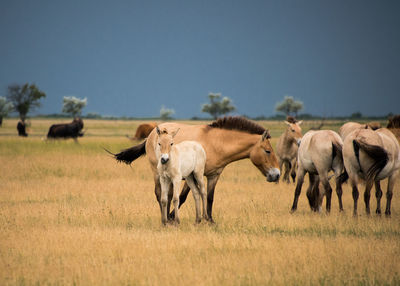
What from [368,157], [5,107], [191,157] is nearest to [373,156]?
[368,157]

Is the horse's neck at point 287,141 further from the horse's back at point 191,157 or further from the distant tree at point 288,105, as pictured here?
the distant tree at point 288,105

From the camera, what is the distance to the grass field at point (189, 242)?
6.41m

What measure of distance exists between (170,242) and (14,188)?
9202 mm

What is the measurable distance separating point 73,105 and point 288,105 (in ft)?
198

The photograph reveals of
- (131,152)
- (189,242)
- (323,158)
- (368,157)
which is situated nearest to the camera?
(189,242)

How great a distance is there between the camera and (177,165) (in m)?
9.14

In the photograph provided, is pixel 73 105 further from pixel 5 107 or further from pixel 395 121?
pixel 395 121

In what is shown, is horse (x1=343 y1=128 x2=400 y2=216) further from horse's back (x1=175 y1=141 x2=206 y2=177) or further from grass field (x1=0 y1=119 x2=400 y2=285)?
horse's back (x1=175 y1=141 x2=206 y2=177)

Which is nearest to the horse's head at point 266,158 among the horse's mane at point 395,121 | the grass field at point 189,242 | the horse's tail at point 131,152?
the grass field at point 189,242

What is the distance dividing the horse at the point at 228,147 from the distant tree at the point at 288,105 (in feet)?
412

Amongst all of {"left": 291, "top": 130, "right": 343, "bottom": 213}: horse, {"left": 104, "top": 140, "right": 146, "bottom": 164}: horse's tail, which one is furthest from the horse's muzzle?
{"left": 104, "top": 140, "right": 146, "bottom": 164}: horse's tail

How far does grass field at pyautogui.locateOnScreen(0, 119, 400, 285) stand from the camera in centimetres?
641

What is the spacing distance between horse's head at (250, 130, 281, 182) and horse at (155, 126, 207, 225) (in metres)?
1.28

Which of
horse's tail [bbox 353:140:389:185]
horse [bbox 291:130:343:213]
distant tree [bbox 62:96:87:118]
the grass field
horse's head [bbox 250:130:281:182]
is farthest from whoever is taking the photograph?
distant tree [bbox 62:96:87:118]
